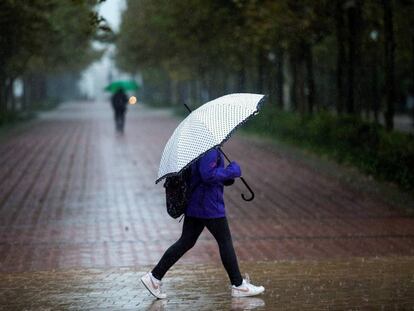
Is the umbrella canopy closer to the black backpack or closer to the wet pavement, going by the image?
the black backpack

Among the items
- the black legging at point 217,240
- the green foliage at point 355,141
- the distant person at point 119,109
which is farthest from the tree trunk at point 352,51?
the black legging at point 217,240

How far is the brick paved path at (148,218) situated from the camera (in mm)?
11023

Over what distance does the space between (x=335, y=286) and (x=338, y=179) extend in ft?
32.2

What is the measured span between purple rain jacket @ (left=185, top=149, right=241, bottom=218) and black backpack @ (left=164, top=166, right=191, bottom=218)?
44 millimetres

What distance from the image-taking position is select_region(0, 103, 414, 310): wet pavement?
8.49 metres

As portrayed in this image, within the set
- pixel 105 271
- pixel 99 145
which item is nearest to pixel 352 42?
pixel 99 145

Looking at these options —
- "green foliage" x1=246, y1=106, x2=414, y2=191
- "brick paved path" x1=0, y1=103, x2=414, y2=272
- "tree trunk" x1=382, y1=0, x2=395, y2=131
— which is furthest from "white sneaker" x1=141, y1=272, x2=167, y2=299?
"tree trunk" x1=382, y1=0, x2=395, y2=131

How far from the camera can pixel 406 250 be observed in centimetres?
1102

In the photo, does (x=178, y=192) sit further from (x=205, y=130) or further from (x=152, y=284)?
(x=152, y=284)

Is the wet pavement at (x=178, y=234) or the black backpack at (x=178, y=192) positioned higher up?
the black backpack at (x=178, y=192)

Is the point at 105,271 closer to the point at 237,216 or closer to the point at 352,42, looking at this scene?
the point at 237,216

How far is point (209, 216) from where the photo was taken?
795 cm

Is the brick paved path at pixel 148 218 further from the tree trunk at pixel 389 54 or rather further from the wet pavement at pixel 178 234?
the tree trunk at pixel 389 54

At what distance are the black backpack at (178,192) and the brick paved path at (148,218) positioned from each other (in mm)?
2567
